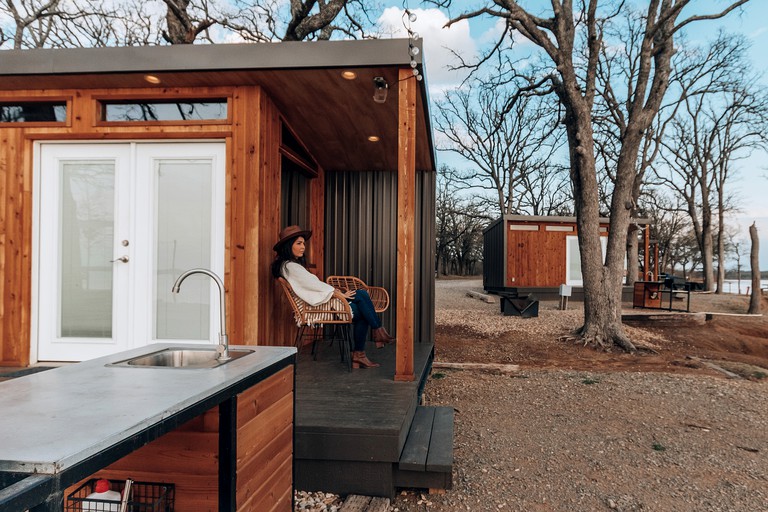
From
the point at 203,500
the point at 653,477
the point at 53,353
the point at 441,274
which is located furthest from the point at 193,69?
the point at 441,274

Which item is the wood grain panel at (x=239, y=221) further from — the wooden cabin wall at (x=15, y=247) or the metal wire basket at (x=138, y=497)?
the metal wire basket at (x=138, y=497)

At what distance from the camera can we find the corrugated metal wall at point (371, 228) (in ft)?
18.2

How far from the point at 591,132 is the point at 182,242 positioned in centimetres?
655

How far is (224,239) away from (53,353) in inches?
66.2

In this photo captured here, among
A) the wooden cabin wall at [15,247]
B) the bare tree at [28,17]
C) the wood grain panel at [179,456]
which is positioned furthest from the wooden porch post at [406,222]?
the bare tree at [28,17]

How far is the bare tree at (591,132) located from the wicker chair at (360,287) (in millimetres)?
3619

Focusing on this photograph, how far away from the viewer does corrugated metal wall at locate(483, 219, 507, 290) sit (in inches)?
517

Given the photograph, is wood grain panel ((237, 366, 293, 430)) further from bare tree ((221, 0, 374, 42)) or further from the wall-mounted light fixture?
bare tree ((221, 0, 374, 42))

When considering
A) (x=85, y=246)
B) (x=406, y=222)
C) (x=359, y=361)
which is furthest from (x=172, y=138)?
(x=359, y=361)

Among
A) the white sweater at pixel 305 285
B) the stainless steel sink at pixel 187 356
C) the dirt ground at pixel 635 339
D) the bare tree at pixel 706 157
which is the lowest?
the dirt ground at pixel 635 339

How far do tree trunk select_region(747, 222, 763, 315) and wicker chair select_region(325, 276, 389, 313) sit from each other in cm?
999

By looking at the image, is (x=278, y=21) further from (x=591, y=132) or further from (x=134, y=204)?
(x=134, y=204)

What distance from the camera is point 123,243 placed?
3510 millimetres

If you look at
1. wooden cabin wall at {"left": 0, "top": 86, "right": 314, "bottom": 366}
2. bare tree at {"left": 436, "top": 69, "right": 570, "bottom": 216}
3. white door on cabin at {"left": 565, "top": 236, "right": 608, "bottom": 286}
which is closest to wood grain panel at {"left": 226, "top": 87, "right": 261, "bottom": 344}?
wooden cabin wall at {"left": 0, "top": 86, "right": 314, "bottom": 366}
